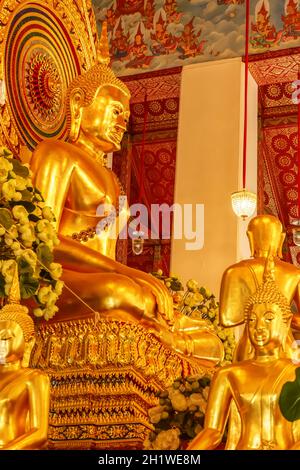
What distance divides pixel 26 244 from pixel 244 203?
3543mm

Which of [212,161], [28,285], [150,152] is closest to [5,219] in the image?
[28,285]

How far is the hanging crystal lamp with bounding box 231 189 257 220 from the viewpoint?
631 cm

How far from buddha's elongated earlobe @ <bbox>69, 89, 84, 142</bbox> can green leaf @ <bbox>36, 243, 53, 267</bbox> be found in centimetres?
155

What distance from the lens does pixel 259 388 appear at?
8.10ft

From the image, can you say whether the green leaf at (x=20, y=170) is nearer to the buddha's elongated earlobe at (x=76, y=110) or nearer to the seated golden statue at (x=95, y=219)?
the seated golden statue at (x=95, y=219)

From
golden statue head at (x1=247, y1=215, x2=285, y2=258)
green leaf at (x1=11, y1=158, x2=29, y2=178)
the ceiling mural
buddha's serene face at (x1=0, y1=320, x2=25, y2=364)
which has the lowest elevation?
buddha's serene face at (x1=0, y1=320, x2=25, y2=364)

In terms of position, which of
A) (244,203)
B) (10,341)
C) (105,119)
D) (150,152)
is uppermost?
(150,152)

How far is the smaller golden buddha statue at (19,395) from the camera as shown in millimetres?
2469

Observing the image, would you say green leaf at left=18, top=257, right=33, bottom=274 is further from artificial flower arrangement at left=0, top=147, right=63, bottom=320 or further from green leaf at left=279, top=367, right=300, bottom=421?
green leaf at left=279, top=367, right=300, bottom=421

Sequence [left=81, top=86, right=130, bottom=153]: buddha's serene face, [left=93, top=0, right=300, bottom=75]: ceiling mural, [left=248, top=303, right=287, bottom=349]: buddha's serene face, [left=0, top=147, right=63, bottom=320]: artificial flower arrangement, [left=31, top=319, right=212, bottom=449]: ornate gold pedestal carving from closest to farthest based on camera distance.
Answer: [left=248, top=303, right=287, bottom=349]: buddha's serene face < [left=0, top=147, right=63, bottom=320]: artificial flower arrangement < [left=31, top=319, right=212, bottom=449]: ornate gold pedestal carving < [left=81, top=86, right=130, bottom=153]: buddha's serene face < [left=93, top=0, right=300, bottom=75]: ceiling mural

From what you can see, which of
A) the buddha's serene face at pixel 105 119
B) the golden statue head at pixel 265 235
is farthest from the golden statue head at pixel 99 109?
the golden statue head at pixel 265 235

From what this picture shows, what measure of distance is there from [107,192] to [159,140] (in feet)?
17.6

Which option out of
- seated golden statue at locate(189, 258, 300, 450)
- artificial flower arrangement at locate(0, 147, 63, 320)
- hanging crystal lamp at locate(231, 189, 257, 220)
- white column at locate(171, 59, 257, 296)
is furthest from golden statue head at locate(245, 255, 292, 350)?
white column at locate(171, 59, 257, 296)

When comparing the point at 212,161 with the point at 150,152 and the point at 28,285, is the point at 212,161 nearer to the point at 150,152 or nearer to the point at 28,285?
the point at 150,152
